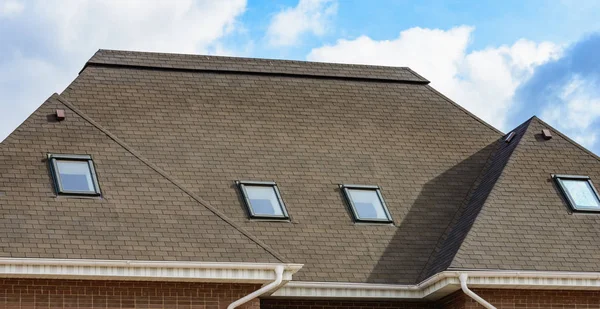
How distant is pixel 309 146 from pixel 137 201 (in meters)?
4.78

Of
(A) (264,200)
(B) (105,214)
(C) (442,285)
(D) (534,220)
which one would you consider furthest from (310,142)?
(B) (105,214)

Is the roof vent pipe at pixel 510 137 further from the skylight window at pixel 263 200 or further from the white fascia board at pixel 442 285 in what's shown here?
the skylight window at pixel 263 200

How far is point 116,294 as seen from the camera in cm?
1739

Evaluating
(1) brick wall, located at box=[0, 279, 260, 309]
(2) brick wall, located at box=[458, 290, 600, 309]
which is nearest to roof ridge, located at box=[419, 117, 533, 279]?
(2) brick wall, located at box=[458, 290, 600, 309]

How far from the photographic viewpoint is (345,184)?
70.2ft

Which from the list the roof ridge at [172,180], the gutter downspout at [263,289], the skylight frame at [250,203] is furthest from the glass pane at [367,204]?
the gutter downspout at [263,289]

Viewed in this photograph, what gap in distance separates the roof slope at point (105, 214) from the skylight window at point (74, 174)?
121 mm

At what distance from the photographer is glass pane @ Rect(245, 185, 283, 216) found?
66.4ft

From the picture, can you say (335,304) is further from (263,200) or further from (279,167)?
(279,167)

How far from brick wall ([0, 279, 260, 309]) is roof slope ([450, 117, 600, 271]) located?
3621mm

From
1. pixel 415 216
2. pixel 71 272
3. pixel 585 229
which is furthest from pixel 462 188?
pixel 71 272

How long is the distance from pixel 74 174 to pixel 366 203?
531 cm

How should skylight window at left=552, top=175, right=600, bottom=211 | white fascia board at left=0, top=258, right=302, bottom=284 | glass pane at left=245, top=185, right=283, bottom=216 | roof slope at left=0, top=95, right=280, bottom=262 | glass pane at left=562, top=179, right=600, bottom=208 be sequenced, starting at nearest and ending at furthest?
1. white fascia board at left=0, top=258, right=302, bottom=284
2. roof slope at left=0, top=95, right=280, bottom=262
3. glass pane at left=245, top=185, right=283, bottom=216
4. skylight window at left=552, top=175, right=600, bottom=211
5. glass pane at left=562, top=179, right=600, bottom=208

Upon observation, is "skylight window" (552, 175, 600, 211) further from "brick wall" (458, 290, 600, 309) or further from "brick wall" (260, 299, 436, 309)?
"brick wall" (260, 299, 436, 309)
